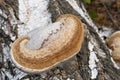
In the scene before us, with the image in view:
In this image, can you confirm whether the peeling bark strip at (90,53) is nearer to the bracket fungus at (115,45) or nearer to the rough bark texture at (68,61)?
the rough bark texture at (68,61)

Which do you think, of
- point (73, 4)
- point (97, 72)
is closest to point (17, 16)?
point (73, 4)

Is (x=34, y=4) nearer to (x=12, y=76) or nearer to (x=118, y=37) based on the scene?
(x=12, y=76)

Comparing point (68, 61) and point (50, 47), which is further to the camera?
point (68, 61)

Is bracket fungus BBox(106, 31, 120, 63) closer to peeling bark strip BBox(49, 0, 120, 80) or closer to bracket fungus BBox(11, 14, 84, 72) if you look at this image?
peeling bark strip BBox(49, 0, 120, 80)

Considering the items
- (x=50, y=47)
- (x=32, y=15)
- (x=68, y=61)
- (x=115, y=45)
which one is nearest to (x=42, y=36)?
(x=50, y=47)

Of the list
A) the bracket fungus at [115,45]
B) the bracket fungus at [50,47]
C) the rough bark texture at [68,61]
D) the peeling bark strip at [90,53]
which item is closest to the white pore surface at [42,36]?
the bracket fungus at [50,47]

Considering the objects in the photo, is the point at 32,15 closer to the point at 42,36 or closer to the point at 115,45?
the point at 42,36
